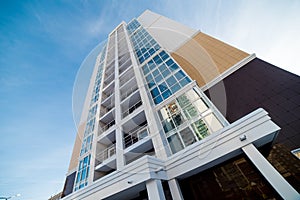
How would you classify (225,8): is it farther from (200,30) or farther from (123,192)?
(123,192)

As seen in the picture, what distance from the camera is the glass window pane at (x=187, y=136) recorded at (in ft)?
17.6

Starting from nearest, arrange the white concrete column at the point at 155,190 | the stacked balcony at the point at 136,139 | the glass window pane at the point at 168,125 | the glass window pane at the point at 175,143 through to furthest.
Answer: the white concrete column at the point at 155,190, the glass window pane at the point at 175,143, the glass window pane at the point at 168,125, the stacked balcony at the point at 136,139

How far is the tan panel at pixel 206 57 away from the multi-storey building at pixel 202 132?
60 mm

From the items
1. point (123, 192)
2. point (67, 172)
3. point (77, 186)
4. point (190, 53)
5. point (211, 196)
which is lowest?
point (211, 196)

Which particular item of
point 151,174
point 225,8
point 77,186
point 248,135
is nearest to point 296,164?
point 248,135

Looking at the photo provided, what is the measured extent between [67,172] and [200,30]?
59.5 feet

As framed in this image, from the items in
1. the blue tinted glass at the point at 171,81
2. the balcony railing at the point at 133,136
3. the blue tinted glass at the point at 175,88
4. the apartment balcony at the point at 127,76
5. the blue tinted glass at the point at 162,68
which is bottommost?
the balcony railing at the point at 133,136

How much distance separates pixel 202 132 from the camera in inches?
205

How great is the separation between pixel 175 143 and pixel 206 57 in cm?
640

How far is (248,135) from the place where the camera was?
12.7 feet

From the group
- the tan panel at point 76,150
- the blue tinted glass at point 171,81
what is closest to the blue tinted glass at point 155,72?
the blue tinted glass at point 171,81

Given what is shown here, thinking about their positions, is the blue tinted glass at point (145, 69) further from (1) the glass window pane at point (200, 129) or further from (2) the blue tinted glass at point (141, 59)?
(1) the glass window pane at point (200, 129)

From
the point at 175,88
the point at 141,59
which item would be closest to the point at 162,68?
the point at 175,88

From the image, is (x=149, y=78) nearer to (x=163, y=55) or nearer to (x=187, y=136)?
(x=163, y=55)
